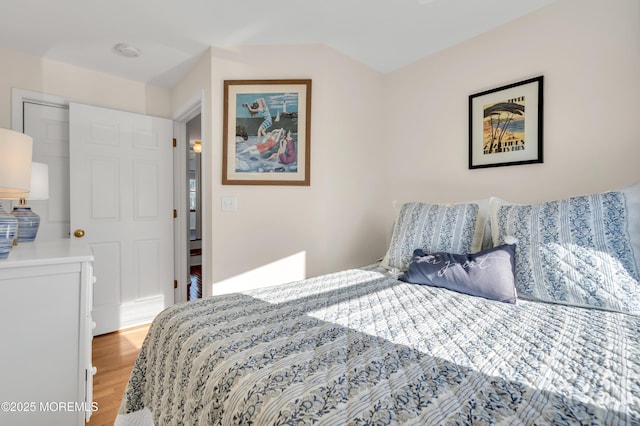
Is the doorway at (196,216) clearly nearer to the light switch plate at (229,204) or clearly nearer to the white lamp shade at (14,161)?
the light switch plate at (229,204)

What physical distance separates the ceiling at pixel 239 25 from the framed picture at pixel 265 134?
375 millimetres

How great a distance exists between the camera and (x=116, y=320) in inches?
109

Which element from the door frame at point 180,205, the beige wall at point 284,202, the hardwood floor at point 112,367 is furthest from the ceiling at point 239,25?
the hardwood floor at point 112,367

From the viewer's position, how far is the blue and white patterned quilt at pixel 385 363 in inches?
23.5

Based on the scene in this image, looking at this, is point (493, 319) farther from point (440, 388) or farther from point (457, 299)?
point (440, 388)

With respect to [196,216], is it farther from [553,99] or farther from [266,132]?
[553,99]

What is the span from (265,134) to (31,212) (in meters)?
1.58

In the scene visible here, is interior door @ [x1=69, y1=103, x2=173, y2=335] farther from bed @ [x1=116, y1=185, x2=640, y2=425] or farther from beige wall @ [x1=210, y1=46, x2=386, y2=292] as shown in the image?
bed @ [x1=116, y1=185, x2=640, y2=425]

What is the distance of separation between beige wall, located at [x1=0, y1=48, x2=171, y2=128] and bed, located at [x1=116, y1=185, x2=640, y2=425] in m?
2.53

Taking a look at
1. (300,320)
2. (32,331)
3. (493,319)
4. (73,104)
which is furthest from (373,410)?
(73,104)

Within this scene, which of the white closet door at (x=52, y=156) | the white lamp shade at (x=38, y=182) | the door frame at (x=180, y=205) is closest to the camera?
the white lamp shade at (x=38, y=182)

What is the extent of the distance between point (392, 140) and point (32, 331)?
2.59m

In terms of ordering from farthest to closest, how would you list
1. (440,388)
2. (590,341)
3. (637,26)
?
(637,26) < (590,341) < (440,388)

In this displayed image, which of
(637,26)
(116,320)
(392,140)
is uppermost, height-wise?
(637,26)
